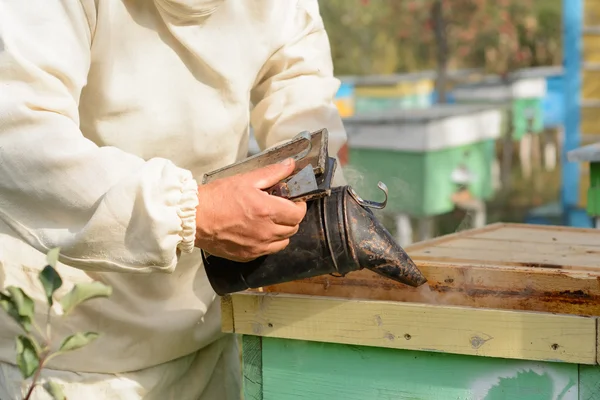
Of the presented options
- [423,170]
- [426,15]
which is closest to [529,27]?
[426,15]

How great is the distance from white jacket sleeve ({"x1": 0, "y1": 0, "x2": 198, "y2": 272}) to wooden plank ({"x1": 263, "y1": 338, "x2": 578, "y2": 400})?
295 mm

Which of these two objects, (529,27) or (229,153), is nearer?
(229,153)

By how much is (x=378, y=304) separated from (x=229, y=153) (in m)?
0.42

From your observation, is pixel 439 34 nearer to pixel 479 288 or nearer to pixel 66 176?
pixel 479 288

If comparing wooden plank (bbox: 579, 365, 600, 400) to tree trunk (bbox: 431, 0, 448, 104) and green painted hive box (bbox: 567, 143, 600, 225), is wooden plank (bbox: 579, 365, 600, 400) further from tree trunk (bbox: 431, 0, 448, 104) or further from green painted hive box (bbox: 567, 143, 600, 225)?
tree trunk (bbox: 431, 0, 448, 104)

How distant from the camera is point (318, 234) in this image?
58.0 inches

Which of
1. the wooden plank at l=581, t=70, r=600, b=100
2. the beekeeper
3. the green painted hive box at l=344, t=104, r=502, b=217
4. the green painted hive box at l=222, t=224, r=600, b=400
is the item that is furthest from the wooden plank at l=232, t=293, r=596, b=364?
the wooden plank at l=581, t=70, r=600, b=100

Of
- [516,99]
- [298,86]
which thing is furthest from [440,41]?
[298,86]

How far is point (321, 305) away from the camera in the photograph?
1557mm

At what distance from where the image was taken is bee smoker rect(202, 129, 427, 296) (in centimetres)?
146

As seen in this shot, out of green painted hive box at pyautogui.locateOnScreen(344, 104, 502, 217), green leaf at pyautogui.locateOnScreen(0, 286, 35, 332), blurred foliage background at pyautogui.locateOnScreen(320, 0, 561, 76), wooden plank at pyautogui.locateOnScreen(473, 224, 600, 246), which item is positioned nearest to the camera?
green leaf at pyautogui.locateOnScreen(0, 286, 35, 332)

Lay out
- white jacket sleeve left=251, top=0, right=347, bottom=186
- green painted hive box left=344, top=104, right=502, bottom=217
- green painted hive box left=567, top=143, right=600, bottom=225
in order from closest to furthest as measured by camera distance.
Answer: white jacket sleeve left=251, top=0, right=347, bottom=186, green painted hive box left=567, top=143, right=600, bottom=225, green painted hive box left=344, top=104, right=502, bottom=217

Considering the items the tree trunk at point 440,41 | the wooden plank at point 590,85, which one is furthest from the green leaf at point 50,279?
the tree trunk at point 440,41

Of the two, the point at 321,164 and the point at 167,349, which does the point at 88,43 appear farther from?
the point at 167,349
